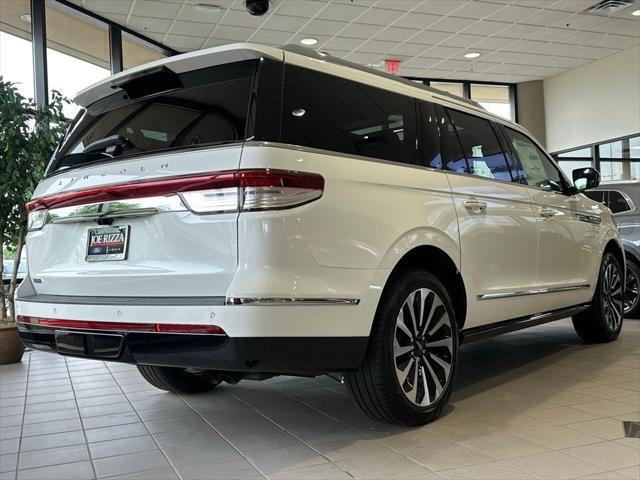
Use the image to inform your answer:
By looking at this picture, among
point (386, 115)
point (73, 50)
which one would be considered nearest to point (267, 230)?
point (386, 115)

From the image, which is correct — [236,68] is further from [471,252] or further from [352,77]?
[471,252]

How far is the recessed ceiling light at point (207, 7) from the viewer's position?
27.0 ft

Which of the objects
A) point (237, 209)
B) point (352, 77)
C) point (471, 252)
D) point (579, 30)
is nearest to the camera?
point (237, 209)

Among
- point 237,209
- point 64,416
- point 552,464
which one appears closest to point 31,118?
point 64,416

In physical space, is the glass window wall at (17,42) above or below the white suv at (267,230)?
above

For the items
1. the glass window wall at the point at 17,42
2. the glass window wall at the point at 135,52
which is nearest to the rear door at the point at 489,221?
the glass window wall at the point at 17,42

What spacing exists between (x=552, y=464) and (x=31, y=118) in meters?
5.55

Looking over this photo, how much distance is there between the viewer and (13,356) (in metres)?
5.63

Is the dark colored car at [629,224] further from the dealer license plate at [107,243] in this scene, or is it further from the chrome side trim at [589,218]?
the dealer license plate at [107,243]

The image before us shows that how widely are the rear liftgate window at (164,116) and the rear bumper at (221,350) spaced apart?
0.74 meters

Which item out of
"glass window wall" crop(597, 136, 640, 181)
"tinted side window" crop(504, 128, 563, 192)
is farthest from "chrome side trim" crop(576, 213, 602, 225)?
"glass window wall" crop(597, 136, 640, 181)

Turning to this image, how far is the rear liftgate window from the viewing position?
2.34 meters

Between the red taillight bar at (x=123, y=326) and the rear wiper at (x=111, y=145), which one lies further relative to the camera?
the rear wiper at (x=111, y=145)

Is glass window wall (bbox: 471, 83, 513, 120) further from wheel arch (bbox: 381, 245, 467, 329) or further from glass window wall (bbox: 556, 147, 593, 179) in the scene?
wheel arch (bbox: 381, 245, 467, 329)
